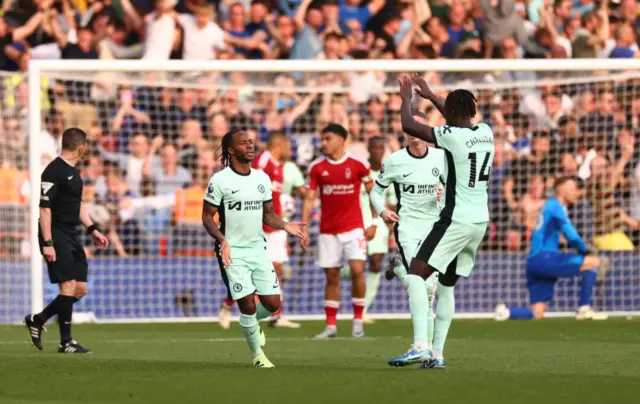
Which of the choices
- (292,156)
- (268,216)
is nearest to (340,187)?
(268,216)

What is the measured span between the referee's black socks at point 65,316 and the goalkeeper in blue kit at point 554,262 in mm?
7347

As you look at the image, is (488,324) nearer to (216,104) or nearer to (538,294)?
(538,294)

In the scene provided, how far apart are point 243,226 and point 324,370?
1.44 metres

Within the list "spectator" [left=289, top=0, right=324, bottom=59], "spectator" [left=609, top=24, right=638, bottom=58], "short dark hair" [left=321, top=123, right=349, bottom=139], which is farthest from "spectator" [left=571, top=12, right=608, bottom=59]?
"short dark hair" [left=321, top=123, right=349, bottom=139]

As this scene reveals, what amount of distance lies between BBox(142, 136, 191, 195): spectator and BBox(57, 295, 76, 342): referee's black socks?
6.42 metres

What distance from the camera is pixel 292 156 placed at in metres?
19.1

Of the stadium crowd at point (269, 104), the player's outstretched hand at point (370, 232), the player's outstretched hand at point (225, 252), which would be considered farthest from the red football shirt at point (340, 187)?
the player's outstretched hand at point (225, 252)

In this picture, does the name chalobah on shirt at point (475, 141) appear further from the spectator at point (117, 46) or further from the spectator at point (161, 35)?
the spectator at point (117, 46)

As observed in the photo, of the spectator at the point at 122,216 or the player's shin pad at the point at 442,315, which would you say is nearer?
the player's shin pad at the point at 442,315

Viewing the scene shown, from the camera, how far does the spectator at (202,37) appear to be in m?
20.7

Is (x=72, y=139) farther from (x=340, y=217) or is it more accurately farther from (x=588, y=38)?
(x=588, y=38)

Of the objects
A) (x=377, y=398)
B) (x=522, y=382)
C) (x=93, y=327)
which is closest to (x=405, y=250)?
(x=522, y=382)

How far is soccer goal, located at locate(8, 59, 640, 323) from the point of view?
1778 cm

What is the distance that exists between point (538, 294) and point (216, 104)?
5.56m
